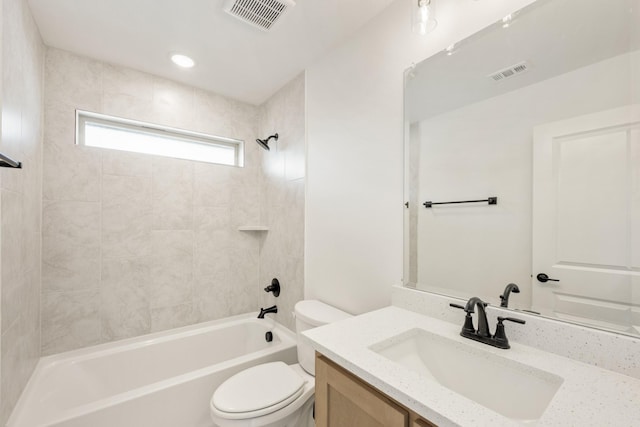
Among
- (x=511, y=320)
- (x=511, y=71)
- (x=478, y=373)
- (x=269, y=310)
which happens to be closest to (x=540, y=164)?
(x=511, y=71)

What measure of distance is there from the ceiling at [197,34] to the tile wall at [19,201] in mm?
197

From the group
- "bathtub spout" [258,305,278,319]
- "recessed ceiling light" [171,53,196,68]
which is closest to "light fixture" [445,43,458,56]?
"recessed ceiling light" [171,53,196,68]

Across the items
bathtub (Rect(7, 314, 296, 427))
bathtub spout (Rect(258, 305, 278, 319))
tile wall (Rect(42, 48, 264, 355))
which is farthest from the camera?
bathtub spout (Rect(258, 305, 278, 319))

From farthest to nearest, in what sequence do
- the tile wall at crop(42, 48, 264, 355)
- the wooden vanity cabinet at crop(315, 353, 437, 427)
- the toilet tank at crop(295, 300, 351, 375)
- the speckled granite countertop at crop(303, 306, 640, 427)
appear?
the tile wall at crop(42, 48, 264, 355)
the toilet tank at crop(295, 300, 351, 375)
the wooden vanity cabinet at crop(315, 353, 437, 427)
the speckled granite countertop at crop(303, 306, 640, 427)

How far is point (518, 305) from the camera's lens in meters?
0.93

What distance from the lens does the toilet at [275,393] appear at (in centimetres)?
124

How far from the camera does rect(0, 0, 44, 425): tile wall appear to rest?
1108 millimetres

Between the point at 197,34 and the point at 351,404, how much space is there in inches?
80.5

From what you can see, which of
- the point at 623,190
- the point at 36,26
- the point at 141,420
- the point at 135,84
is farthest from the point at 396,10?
the point at 141,420

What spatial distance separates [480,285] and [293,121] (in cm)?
173

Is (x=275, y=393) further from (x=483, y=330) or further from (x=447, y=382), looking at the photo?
(x=483, y=330)

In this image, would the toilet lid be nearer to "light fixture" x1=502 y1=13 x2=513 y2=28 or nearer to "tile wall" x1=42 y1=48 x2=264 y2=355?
"tile wall" x1=42 y1=48 x2=264 y2=355

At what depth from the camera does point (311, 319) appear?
60.4 inches

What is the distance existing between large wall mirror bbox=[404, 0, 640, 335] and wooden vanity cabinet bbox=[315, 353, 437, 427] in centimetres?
58
